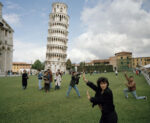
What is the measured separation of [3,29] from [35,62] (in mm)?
51831

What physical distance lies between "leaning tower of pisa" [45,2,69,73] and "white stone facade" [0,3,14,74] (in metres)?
26.4

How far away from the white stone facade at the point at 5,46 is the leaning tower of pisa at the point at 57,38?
26.4 meters

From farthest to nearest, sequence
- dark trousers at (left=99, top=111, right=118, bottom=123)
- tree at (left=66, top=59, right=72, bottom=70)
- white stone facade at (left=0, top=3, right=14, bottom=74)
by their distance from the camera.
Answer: tree at (left=66, top=59, right=72, bottom=70) → white stone facade at (left=0, top=3, right=14, bottom=74) → dark trousers at (left=99, top=111, right=118, bottom=123)

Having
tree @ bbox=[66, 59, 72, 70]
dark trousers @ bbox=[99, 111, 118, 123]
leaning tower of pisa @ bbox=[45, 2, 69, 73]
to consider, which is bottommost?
dark trousers @ bbox=[99, 111, 118, 123]

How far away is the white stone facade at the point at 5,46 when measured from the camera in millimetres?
50281

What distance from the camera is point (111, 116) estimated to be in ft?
9.61

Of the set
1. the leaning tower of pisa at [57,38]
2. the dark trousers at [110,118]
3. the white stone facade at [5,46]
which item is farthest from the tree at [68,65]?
the dark trousers at [110,118]

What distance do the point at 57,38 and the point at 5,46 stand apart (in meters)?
33.1

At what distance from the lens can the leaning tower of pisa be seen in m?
79.6

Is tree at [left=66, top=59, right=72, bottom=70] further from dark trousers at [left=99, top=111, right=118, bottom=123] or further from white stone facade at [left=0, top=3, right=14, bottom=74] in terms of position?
dark trousers at [left=99, top=111, right=118, bottom=123]

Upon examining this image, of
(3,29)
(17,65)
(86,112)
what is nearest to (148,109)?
(86,112)

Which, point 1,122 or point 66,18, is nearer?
point 1,122

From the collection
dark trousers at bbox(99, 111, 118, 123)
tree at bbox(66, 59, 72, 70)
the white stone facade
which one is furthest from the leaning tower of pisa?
dark trousers at bbox(99, 111, 118, 123)

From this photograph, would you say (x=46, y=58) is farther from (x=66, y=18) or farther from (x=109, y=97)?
(x=109, y=97)
